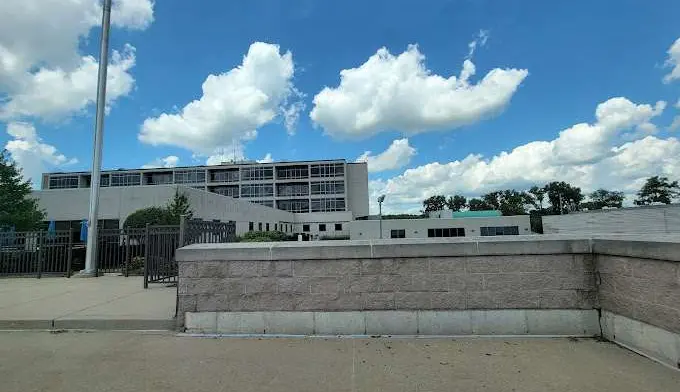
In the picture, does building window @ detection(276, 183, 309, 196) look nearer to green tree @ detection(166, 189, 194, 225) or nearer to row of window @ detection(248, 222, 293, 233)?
row of window @ detection(248, 222, 293, 233)

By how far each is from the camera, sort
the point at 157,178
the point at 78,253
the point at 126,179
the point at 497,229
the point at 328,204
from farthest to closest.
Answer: the point at 328,204
the point at 157,178
the point at 126,179
the point at 497,229
the point at 78,253

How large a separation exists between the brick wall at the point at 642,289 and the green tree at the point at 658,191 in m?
119

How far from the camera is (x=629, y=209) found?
153 feet

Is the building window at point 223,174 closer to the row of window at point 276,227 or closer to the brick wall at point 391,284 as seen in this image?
the row of window at point 276,227

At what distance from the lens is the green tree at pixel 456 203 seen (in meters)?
145

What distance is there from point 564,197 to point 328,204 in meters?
77.9

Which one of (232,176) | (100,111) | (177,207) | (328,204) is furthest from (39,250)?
(232,176)

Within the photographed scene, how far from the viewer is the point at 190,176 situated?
9306cm

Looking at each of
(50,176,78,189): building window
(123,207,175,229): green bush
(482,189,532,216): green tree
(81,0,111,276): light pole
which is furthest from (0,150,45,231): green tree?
(482,189,532,216): green tree

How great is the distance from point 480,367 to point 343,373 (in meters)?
1.53

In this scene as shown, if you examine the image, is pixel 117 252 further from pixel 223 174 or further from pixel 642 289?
pixel 223 174

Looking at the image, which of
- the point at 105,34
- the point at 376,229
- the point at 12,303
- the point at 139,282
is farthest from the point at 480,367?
the point at 376,229

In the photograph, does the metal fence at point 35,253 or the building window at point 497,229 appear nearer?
the metal fence at point 35,253

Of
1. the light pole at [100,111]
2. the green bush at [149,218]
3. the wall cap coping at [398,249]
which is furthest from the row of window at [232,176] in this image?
the wall cap coping at [398,249]
